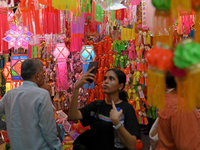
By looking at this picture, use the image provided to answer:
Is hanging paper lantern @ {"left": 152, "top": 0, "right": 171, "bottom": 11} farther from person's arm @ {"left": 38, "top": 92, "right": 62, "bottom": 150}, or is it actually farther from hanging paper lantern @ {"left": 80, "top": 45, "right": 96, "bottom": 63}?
hanging paper lantern @ {"left": 80, "top": 45, "right": 96, "bottom": 63}

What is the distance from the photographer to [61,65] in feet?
14.6

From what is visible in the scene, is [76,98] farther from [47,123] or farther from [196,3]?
[196,3]

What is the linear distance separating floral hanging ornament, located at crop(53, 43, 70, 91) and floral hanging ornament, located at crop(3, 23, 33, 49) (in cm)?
95

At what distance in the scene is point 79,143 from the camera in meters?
1.35

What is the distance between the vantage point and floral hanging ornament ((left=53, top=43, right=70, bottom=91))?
14.1ft

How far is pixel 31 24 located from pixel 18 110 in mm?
1924

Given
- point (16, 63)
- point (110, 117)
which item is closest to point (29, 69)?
point (110, 117)

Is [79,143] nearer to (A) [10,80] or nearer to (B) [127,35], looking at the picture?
(A) [10,80]

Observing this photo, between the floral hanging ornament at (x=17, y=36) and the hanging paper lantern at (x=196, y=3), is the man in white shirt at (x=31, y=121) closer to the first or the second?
the hanging paper lantern at (x=196, y=3)

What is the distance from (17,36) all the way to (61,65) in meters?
1.33

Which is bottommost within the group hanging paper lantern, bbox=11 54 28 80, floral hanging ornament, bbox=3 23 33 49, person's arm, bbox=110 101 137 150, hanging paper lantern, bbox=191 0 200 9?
person's arm, bbox=110 101 137 150

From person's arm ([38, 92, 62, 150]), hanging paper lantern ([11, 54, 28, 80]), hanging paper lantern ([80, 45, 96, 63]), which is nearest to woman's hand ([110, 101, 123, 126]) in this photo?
person's arm ([38, 92, 62, 150])

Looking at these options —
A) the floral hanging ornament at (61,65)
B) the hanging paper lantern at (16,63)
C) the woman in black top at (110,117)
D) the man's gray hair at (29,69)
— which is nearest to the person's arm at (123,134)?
the woman in black top at (110,117)

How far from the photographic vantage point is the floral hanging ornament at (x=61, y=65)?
14.1 feet
